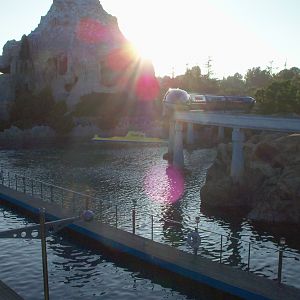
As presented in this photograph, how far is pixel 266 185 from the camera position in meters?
38.3

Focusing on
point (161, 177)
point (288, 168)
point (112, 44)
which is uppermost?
point (112, 44)

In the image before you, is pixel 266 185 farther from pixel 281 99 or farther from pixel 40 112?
pixel 40 112

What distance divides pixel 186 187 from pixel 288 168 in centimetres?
1639

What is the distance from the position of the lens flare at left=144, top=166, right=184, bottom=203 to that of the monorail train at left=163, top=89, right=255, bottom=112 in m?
10.1

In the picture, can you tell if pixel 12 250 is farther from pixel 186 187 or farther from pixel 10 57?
pixel 10 57

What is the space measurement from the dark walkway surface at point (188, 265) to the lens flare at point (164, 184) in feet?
45.5

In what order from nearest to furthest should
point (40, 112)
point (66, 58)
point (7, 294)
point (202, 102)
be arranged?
point (7, 294) → point (202, 102) → point (40, 112) → point (66, 58)

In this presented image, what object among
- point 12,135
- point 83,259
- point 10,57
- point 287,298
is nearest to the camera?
point 287,298

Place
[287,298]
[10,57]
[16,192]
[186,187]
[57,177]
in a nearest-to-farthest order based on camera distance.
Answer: [287,298] → [16,192] → [186,187] → [57,177] → [10,57]

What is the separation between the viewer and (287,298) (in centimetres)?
1986

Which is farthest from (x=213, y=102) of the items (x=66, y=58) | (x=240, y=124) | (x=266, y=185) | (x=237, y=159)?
(x=66, y=58)

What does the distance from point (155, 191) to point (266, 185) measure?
46.4 feet

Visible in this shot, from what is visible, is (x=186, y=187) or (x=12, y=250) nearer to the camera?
(x=12, y=250)

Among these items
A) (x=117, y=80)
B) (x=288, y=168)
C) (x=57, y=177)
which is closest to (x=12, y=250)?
(x=288, y=168)
